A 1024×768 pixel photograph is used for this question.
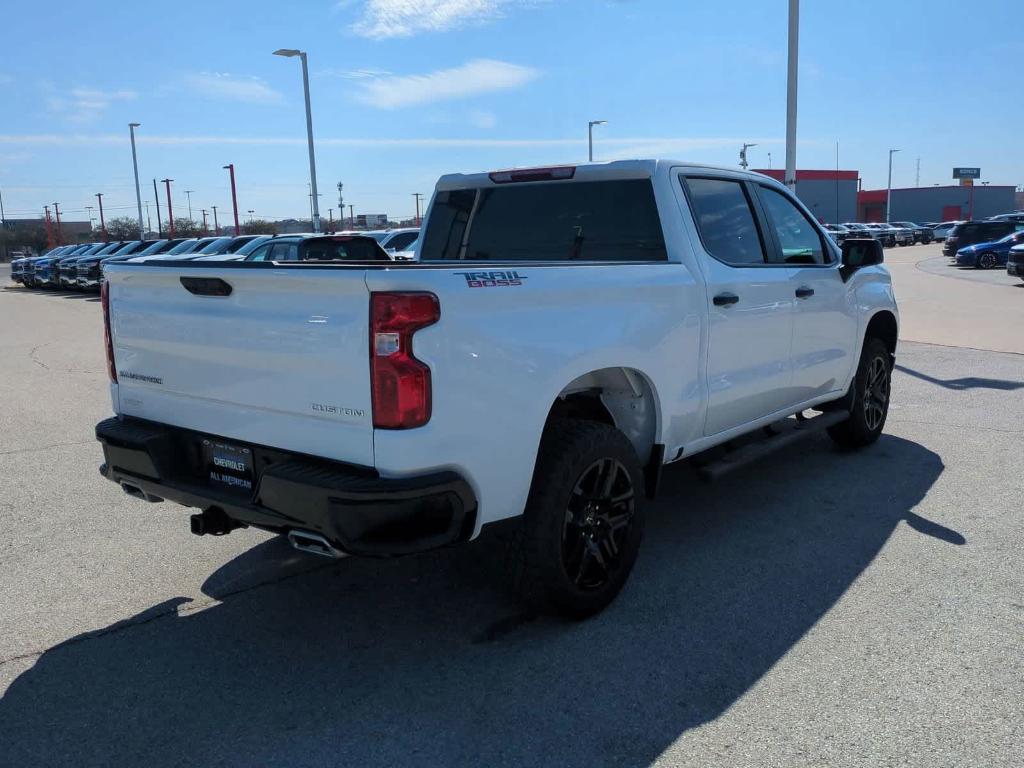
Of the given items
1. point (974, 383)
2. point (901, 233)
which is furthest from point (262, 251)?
point (901, 233)

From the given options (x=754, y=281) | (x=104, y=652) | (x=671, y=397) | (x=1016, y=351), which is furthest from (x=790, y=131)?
(x=104, y=652)

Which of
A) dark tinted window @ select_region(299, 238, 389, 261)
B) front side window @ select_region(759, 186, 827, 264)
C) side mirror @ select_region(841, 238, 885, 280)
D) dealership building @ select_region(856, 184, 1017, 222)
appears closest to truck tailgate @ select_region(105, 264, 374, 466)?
front side window @ select_region(759, 186, 827, 264)

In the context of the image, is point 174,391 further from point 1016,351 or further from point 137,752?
point 1016,351

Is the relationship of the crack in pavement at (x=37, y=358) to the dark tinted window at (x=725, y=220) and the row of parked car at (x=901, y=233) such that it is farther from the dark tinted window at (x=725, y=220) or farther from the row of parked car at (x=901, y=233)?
the row of parked car at (x=901, y=233)

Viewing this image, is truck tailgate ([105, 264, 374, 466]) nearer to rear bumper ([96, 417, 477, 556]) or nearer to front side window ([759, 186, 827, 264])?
rear bumper ([96, 417, 477, 556])

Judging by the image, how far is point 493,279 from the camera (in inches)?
128

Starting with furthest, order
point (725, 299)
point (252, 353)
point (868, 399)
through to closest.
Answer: point (868, 399) → point (725, 299) → point (252, 353)

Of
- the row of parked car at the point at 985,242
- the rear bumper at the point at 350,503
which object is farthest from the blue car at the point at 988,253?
the rear bumper at the point at 350,503

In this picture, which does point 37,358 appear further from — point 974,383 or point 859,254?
point 974,383

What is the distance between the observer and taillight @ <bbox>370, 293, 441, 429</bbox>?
2979 millimetres

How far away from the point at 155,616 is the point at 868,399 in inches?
201

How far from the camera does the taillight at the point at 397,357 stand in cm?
298

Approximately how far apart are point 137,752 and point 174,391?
146cm

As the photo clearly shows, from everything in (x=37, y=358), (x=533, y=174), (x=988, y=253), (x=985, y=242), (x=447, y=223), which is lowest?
(x=37, y=358)
